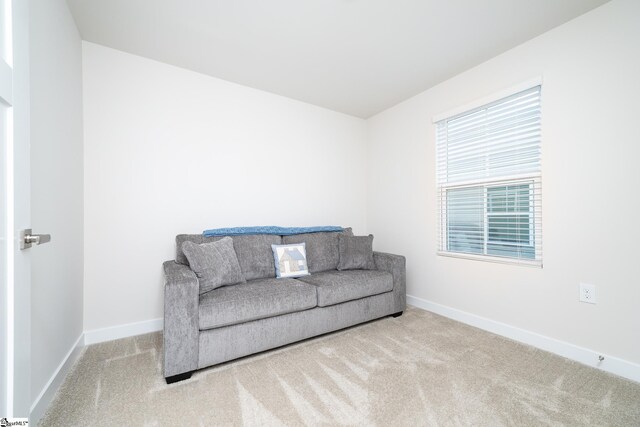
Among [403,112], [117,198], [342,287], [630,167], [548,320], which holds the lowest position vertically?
[548,320]

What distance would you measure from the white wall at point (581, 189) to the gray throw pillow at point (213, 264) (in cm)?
220

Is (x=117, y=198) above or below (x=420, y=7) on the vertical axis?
below

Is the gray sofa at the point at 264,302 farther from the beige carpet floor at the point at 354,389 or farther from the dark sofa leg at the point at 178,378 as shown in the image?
the beige carpet floor at the point at 354,389

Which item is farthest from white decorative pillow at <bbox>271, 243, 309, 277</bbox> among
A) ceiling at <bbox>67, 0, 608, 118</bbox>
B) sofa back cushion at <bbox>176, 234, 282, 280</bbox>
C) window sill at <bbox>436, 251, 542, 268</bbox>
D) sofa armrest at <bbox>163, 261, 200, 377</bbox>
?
ceiling at <bbox>67, 0, 608, 118</bbox>

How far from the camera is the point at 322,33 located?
2.19m

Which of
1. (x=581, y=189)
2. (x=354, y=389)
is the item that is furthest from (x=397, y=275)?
(x=581, y=189)

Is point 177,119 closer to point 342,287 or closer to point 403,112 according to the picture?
point 342,287

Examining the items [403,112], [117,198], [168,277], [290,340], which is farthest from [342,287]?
[403,112]

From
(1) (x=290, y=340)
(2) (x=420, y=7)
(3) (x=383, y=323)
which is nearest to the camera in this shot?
(2) (x=420, y=7)

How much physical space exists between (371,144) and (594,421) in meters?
3.36

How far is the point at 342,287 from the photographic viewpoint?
2395 millimetres

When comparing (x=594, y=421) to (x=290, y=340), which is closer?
(x=594, y=421)

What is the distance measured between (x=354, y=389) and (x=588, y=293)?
1814 millimetres

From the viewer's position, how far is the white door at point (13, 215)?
78cm
